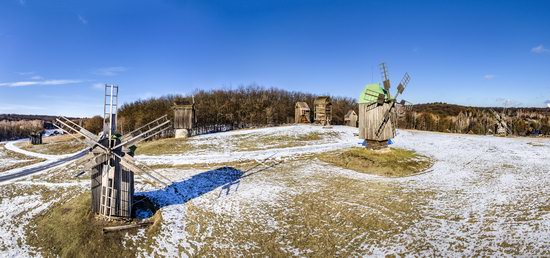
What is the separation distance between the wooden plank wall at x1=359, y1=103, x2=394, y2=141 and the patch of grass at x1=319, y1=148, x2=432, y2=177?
1582 mm

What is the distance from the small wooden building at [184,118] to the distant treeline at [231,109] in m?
16.7

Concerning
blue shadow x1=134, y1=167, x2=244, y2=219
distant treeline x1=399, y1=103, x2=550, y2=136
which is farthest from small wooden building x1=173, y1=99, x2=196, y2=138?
distant treeline x1=399, y1=103, x2=550, y2=136

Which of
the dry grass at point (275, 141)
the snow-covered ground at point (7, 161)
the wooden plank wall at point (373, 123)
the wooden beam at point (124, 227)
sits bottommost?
the wooden beam at point (124, 227)

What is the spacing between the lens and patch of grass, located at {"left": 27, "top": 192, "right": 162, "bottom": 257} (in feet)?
44.1

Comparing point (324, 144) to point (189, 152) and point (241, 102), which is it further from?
point (241, 102)

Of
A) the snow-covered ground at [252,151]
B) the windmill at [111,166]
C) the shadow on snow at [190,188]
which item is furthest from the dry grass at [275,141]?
the windmill at [111,166]

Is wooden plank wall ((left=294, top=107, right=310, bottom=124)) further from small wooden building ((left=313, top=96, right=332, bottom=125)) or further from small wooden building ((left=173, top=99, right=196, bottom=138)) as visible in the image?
small wooden building ((left=173, top=99, right=196, bottom=138))

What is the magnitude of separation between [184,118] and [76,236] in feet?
109

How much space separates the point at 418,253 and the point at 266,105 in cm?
6696

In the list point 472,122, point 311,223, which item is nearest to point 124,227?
point 311,223

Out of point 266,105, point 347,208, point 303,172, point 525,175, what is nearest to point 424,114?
point 266,105

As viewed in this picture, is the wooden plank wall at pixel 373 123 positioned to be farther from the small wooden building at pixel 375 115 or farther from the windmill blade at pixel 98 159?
the windmill blade at pixel 98 159

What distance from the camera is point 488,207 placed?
17.3 meters

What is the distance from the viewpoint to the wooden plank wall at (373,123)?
28.5 meters
